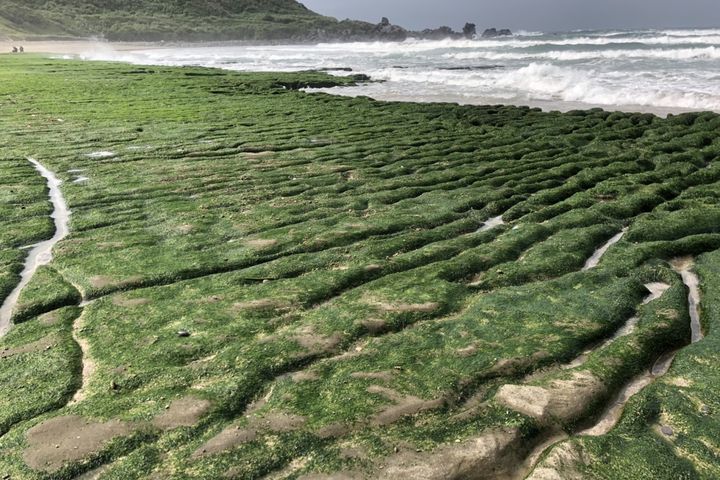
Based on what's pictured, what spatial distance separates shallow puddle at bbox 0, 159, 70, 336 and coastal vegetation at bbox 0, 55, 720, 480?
0.77ft

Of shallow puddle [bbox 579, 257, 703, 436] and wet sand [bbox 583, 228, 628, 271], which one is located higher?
wet sand [bbox 583, 228, 628, 271]

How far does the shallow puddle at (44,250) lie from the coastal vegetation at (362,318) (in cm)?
23

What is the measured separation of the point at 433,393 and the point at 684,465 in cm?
274

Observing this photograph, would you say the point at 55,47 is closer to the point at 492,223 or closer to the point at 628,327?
the point at 492,223

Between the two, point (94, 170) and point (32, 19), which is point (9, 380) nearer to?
point (94, 170)

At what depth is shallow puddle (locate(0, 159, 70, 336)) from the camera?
939 cm

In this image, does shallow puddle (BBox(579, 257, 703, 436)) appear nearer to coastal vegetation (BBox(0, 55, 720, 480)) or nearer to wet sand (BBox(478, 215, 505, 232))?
coastal vegetation (BBox(0, 55, 720, 480))

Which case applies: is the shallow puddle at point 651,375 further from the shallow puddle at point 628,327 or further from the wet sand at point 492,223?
the wet sand at point 492,223

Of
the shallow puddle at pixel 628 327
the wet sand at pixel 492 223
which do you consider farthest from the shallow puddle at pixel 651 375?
the wet sand at pixel 492 223

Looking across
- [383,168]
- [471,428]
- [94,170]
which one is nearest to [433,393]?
[471,428]

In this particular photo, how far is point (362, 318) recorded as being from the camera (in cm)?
867

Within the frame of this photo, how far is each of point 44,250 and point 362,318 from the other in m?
7.96

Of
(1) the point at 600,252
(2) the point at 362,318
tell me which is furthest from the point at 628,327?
(2) the point at 362,318

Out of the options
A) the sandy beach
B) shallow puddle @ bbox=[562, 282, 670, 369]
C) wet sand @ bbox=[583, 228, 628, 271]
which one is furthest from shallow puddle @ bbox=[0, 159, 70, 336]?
the sandy beach
